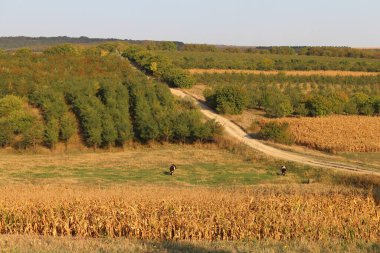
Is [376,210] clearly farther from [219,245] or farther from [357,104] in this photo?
[357,104]

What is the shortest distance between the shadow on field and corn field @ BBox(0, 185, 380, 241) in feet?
4.68

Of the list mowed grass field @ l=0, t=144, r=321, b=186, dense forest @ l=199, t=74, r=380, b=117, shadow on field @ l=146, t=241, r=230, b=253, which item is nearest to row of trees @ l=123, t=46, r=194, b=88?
dense forest @ l=199, t=74, r=380, b=117

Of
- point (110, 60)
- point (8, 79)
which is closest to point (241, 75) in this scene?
point (110, 60)

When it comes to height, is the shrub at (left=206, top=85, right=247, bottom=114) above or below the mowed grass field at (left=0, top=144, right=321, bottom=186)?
above

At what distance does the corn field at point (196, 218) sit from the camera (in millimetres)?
16891

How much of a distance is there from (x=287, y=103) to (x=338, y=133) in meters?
12.0

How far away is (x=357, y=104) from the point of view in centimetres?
6562

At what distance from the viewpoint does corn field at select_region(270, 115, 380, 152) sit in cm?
4688

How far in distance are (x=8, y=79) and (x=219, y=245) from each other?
46938 millimetres

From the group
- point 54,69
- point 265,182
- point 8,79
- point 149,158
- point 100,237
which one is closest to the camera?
point 100,237

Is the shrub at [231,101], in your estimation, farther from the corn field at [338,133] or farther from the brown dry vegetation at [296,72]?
the brown dry vegetation at [296,72]

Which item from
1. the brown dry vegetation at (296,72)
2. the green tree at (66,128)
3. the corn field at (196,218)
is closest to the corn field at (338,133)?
the green tree at (66,128)

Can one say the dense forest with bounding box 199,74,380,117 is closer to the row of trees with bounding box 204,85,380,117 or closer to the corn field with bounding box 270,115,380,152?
the row of trees with bounding box 204,85,380,117

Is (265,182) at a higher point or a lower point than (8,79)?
lower
